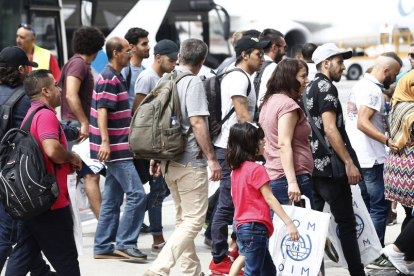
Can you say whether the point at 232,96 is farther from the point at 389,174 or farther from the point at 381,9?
the point at 381,9

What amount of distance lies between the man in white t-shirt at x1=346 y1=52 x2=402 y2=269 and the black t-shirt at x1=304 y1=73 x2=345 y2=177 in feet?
2.14

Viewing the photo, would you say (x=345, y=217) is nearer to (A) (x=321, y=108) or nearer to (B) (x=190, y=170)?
(A) (x=321, y=108)

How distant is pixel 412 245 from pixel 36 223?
2789mm

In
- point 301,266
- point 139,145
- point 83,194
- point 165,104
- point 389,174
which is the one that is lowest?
point 83,194

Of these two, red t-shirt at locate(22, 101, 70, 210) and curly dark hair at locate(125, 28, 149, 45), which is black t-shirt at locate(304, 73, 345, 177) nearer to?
red t-shirt at locate(22, 101, 70, 210)

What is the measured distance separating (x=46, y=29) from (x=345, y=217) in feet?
26.0

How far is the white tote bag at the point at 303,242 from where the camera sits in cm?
418

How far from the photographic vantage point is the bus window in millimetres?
11052

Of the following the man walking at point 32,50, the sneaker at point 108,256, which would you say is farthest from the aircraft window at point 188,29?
the sneaker at point 108,256

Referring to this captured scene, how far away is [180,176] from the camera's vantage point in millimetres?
4637

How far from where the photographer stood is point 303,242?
13.9 ft

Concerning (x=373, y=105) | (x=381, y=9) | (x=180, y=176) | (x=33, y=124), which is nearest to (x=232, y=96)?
(x=180, y=176)

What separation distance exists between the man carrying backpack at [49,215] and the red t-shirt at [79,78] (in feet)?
7.14

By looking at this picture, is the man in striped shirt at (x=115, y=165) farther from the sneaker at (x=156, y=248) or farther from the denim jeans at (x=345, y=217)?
the denim jeans at (x=345, y=217)
